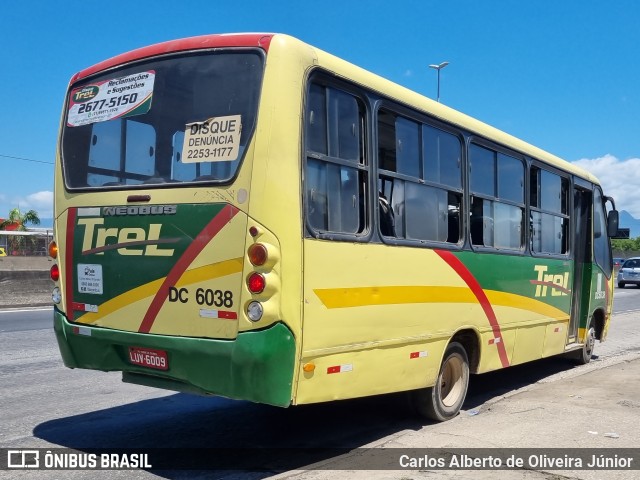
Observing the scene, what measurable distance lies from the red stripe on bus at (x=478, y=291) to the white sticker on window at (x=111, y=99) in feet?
9.96

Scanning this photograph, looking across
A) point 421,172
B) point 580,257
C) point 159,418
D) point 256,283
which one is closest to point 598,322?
point 580,257

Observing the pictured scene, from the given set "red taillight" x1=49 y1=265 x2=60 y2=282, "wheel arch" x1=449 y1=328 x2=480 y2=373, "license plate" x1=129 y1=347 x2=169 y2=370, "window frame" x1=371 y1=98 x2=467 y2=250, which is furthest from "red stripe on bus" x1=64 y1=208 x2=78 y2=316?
"wheel arch" x1=449 y1=328 x2=480 y2=373

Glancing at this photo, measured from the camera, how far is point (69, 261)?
581cm

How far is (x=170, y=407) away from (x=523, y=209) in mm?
4839

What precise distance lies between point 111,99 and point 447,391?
4389mm

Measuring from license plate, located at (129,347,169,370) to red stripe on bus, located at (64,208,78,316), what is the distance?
0.80 metres

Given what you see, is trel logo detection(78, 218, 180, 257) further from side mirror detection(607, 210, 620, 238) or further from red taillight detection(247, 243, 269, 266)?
side mirror detection(607, 210, 620, 238)

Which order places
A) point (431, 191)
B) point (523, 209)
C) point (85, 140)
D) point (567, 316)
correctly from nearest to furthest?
point (85, 140)
point (431, 191)
point (523, 209)
point (567, 316)

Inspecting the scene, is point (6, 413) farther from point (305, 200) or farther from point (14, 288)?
point (14, 288)

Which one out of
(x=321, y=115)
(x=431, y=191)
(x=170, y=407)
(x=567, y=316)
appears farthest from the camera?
(x=567, y=316)

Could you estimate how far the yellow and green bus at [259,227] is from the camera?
4.84m

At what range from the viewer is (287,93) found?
4.95 metres

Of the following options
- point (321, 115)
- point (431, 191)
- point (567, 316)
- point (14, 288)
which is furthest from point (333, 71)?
point (14, 288)

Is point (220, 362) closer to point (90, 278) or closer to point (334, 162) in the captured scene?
point (90, 278)
